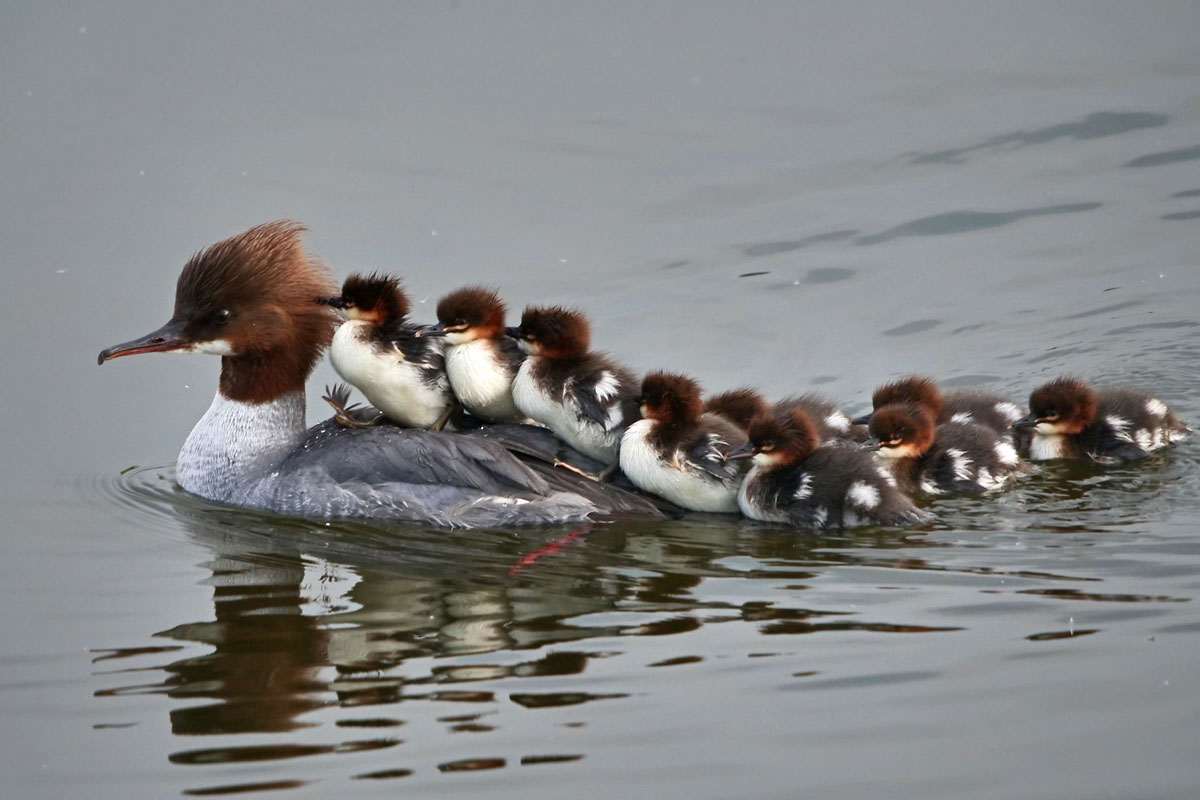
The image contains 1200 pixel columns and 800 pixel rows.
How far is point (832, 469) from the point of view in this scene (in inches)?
289

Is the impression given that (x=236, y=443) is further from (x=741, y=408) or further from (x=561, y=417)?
(x=741, y=408)

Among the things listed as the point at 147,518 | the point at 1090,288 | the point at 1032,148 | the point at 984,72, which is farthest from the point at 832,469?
the point at 984,72

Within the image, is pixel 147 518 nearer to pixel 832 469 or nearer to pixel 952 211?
pixel 832 469

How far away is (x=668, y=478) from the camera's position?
296 inches

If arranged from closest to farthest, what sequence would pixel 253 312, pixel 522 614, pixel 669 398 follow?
pixel 522 614 < pixel 669 398 < pixel 253 312

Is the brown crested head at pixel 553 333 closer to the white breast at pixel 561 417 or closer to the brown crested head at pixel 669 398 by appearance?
the white breast at pixel 561 417

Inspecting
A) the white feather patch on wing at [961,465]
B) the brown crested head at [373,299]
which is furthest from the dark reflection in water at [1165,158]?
the brown crested head at [373,299]

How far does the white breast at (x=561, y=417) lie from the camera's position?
7598mm

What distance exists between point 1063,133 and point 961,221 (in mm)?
1414

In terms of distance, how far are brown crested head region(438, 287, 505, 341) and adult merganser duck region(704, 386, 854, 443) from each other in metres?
1.11

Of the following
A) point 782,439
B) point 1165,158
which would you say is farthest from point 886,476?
point 1165,158

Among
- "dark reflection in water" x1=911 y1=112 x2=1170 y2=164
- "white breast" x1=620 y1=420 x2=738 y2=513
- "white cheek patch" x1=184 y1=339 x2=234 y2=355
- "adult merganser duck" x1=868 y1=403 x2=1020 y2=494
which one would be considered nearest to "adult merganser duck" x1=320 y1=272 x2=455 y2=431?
"white cheek patch" x1=184 y1=339 x2=234 y2=355

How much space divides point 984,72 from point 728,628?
7.33 m

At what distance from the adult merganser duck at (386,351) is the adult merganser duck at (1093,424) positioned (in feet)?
8.94
